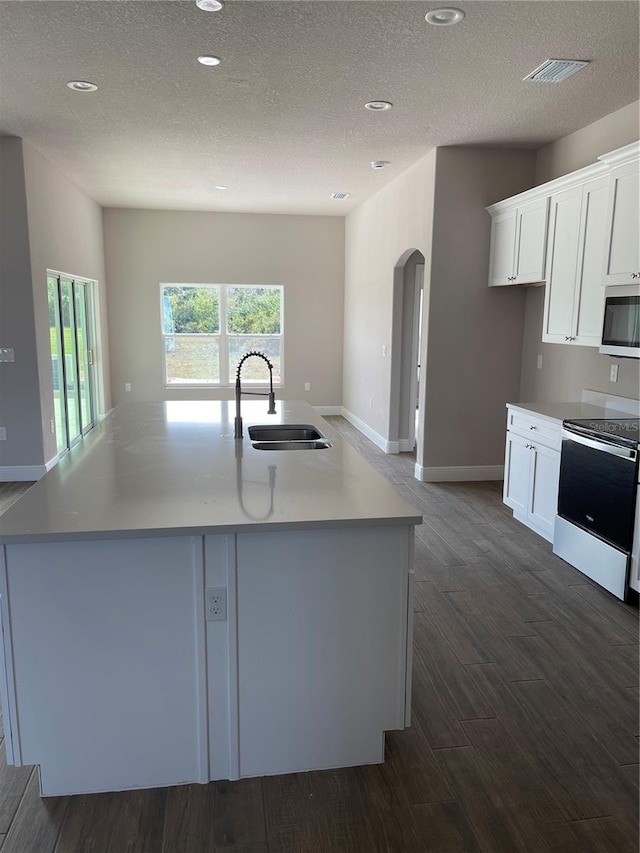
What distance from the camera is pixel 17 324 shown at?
5160mm

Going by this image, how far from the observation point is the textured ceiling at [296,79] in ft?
9.15

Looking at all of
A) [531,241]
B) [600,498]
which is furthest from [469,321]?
[600,498]

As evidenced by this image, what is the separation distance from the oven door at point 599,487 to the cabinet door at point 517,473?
1.68 ft

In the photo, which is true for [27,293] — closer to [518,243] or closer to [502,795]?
[518,243]

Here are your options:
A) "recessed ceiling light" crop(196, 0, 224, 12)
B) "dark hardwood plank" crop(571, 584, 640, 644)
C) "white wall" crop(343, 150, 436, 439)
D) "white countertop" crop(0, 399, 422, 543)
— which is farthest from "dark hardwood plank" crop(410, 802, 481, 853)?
"white wall" crop(343, 150, 436, 439)

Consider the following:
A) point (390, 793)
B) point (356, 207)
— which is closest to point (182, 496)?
point (390, 793)

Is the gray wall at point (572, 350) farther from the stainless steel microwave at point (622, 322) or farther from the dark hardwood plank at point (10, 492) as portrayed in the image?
the dark hardwood plank at point (10, 492)

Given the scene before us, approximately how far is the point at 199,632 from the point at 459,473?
13.2ft

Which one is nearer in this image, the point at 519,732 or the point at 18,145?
the point at 519,732

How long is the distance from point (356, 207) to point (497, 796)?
23.6ft

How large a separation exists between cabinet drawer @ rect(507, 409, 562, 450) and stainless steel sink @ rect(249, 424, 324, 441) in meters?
1.58

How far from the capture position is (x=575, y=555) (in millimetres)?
3680

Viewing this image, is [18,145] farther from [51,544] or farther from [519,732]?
[519,732]

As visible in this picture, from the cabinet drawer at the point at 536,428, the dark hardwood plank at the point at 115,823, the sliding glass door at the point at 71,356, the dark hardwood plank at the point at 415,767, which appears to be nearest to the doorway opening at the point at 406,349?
the cabinet drawer at the point at 536,428
